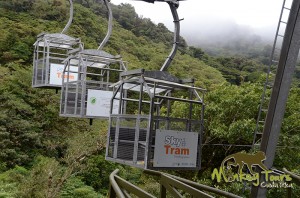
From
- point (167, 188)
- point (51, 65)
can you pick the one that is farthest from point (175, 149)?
point (51, 65)

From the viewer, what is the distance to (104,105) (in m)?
6.46

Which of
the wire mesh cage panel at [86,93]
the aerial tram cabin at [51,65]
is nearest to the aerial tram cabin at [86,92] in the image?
the wire mesh cage panel at [86,93]

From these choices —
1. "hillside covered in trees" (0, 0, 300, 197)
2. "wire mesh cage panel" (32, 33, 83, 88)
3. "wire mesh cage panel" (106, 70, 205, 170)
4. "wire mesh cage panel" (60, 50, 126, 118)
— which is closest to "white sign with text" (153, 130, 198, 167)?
"wire mesh cage panel" (106, 70, 205, 170)

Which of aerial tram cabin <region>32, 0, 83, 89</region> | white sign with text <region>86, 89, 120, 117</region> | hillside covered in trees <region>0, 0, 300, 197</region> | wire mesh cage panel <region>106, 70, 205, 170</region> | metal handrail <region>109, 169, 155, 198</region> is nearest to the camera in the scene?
metal handrail <region>109, 169, 155, 198</region>

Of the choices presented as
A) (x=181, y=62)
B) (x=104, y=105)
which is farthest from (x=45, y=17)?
(x=104, y=105)

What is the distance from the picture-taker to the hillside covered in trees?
386 inches

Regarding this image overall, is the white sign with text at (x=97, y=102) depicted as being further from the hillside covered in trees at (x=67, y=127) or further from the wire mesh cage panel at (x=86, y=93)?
the hillside covered in trees at (x=67, y=127)

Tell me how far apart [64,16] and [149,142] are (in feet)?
75.7

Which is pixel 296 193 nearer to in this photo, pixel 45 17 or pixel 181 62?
pixel 181 62

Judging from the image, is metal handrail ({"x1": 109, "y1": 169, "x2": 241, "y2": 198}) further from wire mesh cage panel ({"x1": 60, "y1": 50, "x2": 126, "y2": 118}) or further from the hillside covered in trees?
the hillside covered in trees

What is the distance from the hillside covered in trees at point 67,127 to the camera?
980 cm

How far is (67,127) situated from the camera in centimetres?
1573

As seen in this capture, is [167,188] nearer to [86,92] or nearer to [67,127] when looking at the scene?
[86,92]

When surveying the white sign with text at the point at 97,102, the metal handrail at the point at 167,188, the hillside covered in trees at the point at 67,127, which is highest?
the metal handrail at the point at 167,188
